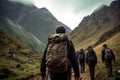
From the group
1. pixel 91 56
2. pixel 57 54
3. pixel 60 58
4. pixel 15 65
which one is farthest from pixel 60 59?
pixel 15 65

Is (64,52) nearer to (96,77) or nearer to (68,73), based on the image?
(68,73)

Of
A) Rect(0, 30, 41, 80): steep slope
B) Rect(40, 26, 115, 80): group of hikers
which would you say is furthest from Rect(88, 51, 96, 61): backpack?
Rect(0, 30, 41, 80): steep slope

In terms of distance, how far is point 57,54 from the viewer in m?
9.23

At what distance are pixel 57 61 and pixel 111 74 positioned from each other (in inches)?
671

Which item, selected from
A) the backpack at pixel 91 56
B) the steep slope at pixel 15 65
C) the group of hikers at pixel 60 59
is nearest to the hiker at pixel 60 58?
the group of hikers at pixel 60 59

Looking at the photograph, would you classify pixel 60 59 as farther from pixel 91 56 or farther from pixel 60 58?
pixel 91 56

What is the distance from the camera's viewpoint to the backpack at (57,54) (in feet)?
29.6

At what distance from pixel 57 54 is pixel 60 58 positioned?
0.68 ft

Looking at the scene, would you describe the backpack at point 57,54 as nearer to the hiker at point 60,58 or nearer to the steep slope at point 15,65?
the hiker at point 60,58

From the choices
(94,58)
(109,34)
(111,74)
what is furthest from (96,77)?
(109,34)

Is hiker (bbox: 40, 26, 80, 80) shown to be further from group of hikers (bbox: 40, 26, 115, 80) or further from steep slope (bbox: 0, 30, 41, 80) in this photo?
steep slope (bbox: 0, 30, 41, 80)

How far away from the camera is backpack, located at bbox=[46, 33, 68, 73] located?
902 cm

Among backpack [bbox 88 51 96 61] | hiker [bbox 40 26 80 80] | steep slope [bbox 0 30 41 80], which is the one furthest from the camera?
steep slope [bbox 0 30 41 80]

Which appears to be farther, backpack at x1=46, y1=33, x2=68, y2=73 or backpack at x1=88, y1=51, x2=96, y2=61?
backpack at x1=88, y1=51, x2=96, y2=61
